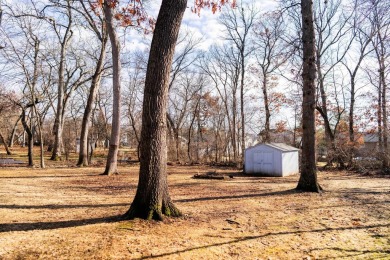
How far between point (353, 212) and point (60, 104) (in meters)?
21.5

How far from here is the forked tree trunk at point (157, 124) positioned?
4.79m

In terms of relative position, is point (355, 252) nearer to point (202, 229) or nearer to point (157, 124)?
point (202, 229)

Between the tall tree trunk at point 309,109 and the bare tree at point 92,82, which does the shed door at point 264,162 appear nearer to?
the tall tree trunk at point 309,109

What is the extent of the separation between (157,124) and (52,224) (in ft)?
7.57

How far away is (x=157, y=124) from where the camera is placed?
4859mm

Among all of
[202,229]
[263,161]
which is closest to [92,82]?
[263,161]

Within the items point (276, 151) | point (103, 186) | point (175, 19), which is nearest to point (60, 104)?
point (103, 186)

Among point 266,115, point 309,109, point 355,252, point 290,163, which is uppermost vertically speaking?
point 266,115

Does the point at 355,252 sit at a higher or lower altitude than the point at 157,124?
lower

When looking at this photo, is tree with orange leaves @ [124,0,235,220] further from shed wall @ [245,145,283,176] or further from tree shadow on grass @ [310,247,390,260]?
shed wall @ [245,145,283,176]

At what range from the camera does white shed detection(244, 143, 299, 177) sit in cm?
1439

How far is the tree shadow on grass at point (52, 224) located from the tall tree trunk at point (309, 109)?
5.58m

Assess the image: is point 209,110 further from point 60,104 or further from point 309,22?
point 309,22

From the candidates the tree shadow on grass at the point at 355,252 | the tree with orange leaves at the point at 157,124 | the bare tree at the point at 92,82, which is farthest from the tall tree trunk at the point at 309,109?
the bare tree at the point at 92,82
